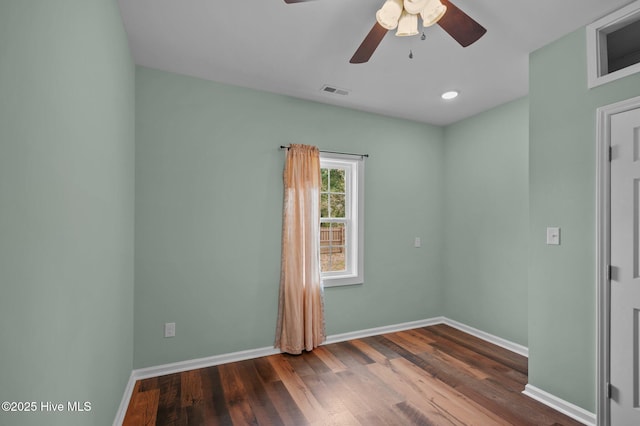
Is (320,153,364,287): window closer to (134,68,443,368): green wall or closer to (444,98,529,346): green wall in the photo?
(134,68,443,368): green wall

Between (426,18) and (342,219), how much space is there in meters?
2.42

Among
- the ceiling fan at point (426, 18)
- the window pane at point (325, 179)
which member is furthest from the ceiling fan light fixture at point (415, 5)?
the window pane at point (325, 179)

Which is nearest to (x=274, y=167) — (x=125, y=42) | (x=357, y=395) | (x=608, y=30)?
(x=125, y=42)

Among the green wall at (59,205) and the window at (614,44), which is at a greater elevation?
the window at (614,44)

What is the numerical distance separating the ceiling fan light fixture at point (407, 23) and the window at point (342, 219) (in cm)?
191

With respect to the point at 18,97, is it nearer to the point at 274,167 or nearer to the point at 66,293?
the point at 66,293

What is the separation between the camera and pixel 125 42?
2.25m

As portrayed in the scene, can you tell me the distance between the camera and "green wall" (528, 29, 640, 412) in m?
2.14

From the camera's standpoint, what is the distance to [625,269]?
1.96 metres

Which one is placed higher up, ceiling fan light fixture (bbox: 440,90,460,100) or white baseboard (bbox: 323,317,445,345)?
ceiling fan light fixture (bbox: 440,90,460,100)

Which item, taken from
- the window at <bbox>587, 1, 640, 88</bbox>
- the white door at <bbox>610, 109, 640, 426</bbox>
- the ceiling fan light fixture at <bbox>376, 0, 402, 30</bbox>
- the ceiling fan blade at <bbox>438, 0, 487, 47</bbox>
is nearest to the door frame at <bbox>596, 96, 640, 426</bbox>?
the white door at <bbox>610, 109, 640, 426</bbox>

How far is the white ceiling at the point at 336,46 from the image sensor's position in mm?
1991

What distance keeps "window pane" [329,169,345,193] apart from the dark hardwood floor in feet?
5.99

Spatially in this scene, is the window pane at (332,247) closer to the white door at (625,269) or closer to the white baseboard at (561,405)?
the white baseboard at (561,405)
